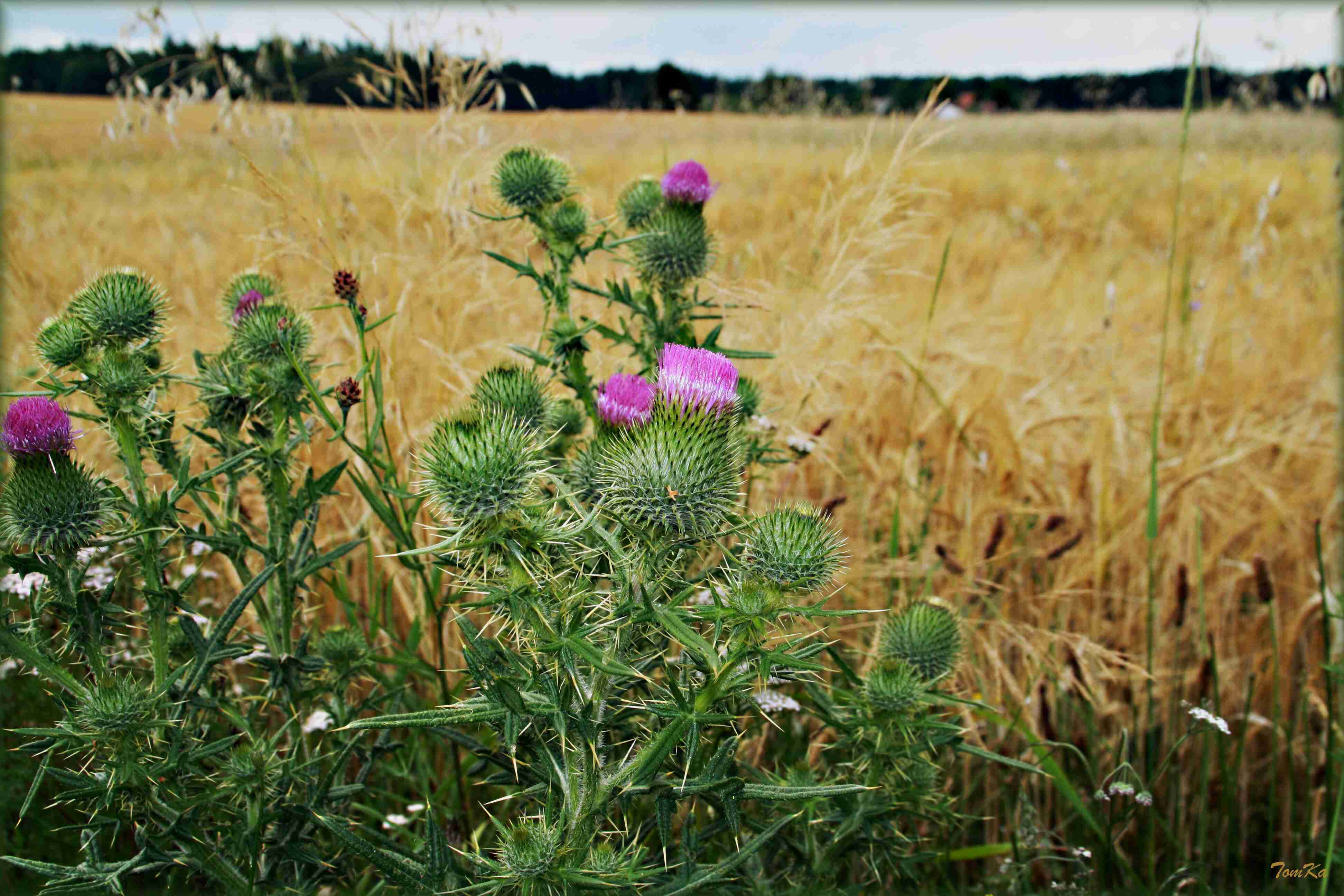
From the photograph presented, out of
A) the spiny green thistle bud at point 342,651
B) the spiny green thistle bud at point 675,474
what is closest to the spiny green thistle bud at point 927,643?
the spiny green thistle bud at point 675,474

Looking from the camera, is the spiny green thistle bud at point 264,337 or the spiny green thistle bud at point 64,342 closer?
the spiny green thistle bud at point 64,342

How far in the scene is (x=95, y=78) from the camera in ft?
46.5

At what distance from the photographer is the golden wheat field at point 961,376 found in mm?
2492

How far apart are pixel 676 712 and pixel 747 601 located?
0.16 meters

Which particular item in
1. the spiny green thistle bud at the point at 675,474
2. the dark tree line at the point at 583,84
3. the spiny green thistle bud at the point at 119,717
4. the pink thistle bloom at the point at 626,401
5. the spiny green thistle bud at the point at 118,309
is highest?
the dark tree line at the point at 583,84

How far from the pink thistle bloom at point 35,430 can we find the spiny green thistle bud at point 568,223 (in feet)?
3.28

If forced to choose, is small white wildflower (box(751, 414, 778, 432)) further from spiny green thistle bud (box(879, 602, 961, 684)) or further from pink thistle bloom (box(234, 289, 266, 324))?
pink thistle bloom (box(234, 289, 266, 324))

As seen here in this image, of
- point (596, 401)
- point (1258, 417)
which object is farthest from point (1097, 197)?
point (596, 401)

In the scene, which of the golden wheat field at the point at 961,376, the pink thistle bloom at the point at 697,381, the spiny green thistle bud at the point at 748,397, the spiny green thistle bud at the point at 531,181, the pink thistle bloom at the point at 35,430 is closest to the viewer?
the pink thistle bloom at the point at 697,381

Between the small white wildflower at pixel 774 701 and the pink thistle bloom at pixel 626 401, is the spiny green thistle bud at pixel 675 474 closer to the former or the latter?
the pink thistle bloom at pixel 626 401

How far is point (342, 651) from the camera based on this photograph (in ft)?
5.42

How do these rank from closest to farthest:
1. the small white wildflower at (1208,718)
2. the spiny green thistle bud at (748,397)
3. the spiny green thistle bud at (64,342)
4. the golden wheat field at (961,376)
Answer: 1. the spiny green thistle bud at (64,342)
2. the small white wildflower at (1208,718)
3. the spiny green thistle bud at (748,397)
4. the golden wheat field at (961,376)

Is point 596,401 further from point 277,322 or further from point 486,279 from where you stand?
point 486,279

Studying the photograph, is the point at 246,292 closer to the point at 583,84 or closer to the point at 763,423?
the point at 763,423
